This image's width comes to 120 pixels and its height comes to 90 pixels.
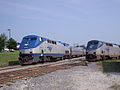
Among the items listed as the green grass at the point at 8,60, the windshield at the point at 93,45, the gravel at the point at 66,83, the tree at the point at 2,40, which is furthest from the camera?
the tree at the point at 2,40

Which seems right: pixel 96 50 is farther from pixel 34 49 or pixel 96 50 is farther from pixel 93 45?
pixel 34 49

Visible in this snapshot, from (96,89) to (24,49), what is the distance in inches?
633

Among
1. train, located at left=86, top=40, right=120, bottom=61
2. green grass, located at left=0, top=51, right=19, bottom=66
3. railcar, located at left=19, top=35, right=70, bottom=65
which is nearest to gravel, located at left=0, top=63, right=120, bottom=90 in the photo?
railcar, located at left=19, top=35, right=70, bottom=65

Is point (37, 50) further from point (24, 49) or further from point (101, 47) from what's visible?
point (101, 47)

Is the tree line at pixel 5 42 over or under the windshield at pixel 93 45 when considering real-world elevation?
over

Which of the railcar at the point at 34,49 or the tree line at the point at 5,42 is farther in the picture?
the tree line at the point at 5,42

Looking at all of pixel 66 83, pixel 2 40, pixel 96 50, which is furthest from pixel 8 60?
pixel 2 40

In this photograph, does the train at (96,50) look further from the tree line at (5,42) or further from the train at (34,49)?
the tree line at (5,42)

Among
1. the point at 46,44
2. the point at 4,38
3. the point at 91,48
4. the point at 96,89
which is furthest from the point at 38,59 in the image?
the point at 4,38

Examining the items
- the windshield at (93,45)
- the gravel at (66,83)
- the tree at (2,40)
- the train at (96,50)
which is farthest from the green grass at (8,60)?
the tree at (2,40)

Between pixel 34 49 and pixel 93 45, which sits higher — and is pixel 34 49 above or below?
below

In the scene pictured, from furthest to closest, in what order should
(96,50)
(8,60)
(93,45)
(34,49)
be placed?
1. (8,60)
2. (93,45)
3. (96,50)
4. (34,49)

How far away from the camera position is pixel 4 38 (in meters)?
75.8

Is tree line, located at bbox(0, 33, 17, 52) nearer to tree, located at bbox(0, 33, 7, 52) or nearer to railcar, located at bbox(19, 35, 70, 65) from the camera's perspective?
tree, located at bbox(0, 33, 7, 52)
